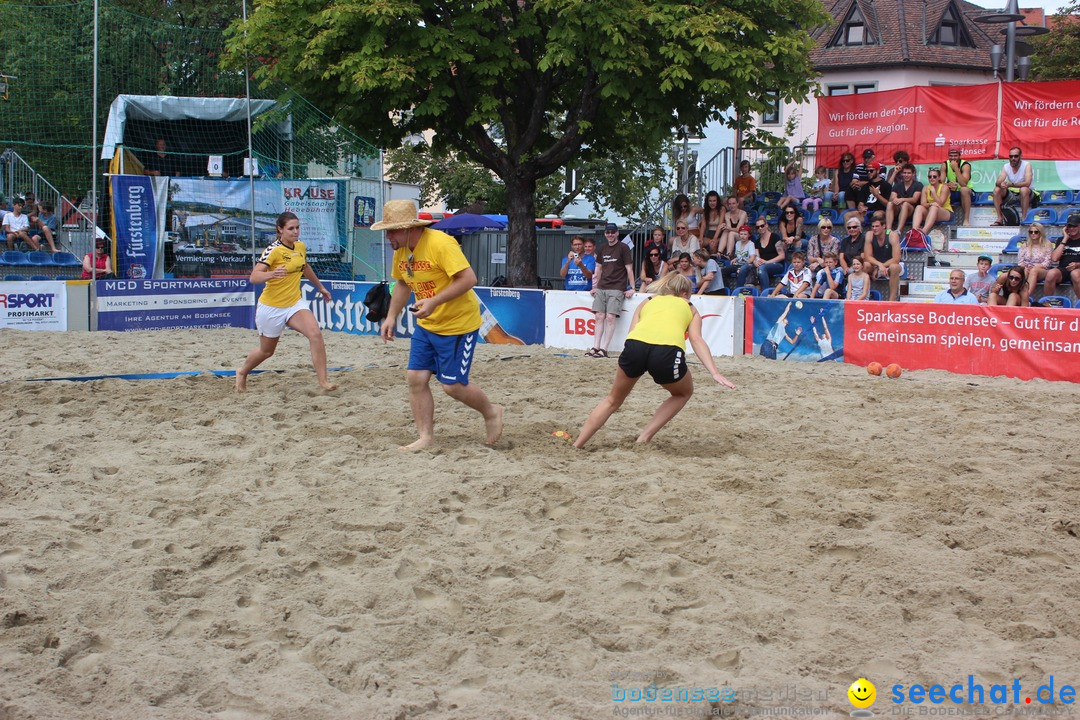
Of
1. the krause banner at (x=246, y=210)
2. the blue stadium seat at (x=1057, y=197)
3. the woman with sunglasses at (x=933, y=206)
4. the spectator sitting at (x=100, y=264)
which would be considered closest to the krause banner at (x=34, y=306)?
the spectator sitting at (x=100, y=264)

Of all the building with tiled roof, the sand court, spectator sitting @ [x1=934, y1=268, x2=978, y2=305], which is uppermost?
the building with tiled roof

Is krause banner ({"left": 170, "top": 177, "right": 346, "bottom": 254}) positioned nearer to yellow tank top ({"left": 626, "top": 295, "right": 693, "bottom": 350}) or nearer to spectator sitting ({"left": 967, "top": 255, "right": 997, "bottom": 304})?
spectator sitting ({"left": 967, "top": 255, "right": 997, "bottom": 304})

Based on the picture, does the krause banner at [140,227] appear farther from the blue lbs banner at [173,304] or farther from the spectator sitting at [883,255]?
the spectator sitting at [883,255]

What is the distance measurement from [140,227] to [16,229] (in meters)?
2.75

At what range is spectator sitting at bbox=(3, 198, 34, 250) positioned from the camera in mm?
17484

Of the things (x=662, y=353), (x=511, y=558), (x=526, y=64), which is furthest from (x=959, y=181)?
(x=511, y=558)

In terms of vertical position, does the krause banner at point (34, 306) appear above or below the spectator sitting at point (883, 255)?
below

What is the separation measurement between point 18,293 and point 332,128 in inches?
260

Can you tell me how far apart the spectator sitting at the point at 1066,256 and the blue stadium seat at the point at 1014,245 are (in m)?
1.30

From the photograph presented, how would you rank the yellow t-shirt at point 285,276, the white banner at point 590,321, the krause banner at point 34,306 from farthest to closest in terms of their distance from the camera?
the krause banner at point 34,306
the white banner at point 590,321
the yellow t-shirt at point 285,276

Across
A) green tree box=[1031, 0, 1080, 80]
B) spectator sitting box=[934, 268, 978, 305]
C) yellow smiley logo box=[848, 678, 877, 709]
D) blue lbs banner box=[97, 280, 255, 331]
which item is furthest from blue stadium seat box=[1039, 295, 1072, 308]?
green tree box=[1031, 0, 1080, 80]

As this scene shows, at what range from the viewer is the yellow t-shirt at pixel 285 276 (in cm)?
926

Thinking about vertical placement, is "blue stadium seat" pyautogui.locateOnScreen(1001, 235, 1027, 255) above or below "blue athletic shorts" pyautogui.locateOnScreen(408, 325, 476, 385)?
above

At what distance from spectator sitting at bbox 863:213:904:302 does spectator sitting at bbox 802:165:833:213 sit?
2.63 m
